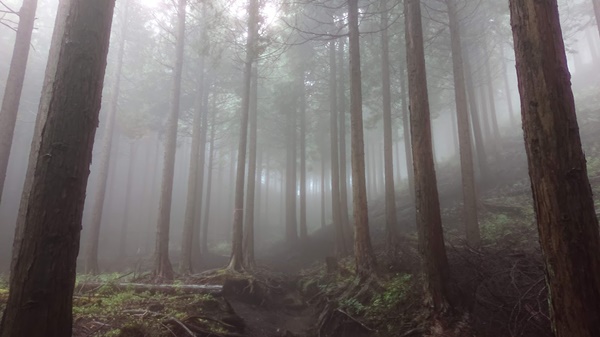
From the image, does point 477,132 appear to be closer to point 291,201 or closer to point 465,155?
point 465,155

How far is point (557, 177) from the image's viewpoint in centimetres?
331

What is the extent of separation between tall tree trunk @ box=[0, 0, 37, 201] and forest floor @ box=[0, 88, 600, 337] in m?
3.88

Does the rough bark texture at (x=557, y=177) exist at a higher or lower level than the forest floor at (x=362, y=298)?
higher

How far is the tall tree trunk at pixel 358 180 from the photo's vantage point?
941cm

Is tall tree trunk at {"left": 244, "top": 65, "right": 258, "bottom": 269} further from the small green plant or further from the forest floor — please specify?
the small green plant

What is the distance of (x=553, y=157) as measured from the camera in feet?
11.0

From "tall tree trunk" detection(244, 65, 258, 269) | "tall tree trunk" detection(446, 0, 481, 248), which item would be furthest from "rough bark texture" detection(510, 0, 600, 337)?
"tall tree trunk" detection(244, 65, 258, 269)

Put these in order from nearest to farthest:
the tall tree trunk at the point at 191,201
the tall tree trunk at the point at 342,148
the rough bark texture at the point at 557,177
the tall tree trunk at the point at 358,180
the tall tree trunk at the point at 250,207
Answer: the rough bark texture at the point at 557,177, the tall tree trunk at the point at 358,180, the tall tree trunk at the point at 191,201, the tall tree trunk at the point at 250,207, the tall tree trunk at the point at 342,148

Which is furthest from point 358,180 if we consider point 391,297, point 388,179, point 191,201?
point 191,201

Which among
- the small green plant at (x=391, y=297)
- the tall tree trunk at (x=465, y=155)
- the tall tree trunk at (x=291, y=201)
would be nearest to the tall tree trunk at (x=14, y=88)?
the small green plant at (x=391, y=297)

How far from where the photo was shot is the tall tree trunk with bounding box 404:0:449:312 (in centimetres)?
613

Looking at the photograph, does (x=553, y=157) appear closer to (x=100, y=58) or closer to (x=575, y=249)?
(x=575, y=249)

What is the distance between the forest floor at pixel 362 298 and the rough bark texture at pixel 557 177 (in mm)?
1803

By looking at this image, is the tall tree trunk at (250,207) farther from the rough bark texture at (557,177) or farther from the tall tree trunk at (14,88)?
the rough bark texture at (557,177)
